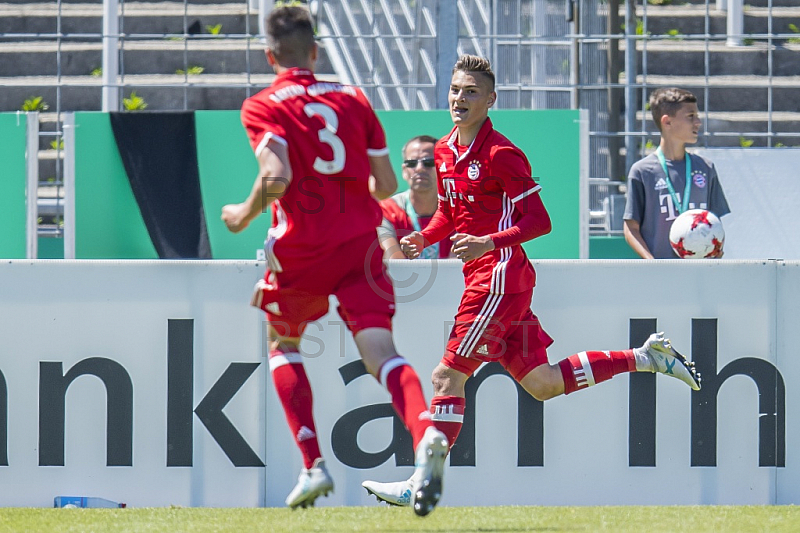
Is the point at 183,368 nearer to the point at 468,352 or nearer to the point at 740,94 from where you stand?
the point at 468,352

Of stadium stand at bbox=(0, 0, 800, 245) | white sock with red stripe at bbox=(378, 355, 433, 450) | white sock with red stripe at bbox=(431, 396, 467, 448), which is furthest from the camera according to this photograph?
stadium stand at bbox=(0, 0, 800, 245)

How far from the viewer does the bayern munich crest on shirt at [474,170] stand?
4918mm

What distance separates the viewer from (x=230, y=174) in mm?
7207

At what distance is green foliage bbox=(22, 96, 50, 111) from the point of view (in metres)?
10.9

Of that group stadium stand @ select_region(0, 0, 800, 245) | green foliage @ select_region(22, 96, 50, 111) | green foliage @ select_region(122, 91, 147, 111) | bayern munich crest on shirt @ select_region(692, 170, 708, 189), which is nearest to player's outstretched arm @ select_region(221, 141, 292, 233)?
bayern munich crest on shirt @ select_region(692, 170, 708, 189)

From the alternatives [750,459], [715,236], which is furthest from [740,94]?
[750,459]

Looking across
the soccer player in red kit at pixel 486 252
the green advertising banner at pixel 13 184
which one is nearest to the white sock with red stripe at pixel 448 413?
the soccer player in red kit at pixel 486 252

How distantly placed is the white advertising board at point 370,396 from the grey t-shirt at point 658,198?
0.65m

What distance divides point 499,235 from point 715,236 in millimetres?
1994

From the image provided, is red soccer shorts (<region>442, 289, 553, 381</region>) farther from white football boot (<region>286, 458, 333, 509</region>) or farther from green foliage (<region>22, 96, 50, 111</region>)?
green foliage (<region>22, 96, 50, 111</region>)

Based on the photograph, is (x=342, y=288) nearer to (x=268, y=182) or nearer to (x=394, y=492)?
(x=268, y=182)

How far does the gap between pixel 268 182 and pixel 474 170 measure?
4.29 ft

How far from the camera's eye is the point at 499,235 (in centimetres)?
465

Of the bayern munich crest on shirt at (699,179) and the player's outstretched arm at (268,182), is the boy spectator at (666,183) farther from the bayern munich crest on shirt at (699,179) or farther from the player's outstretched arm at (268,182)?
the player's outstretched arm at (268,182)
